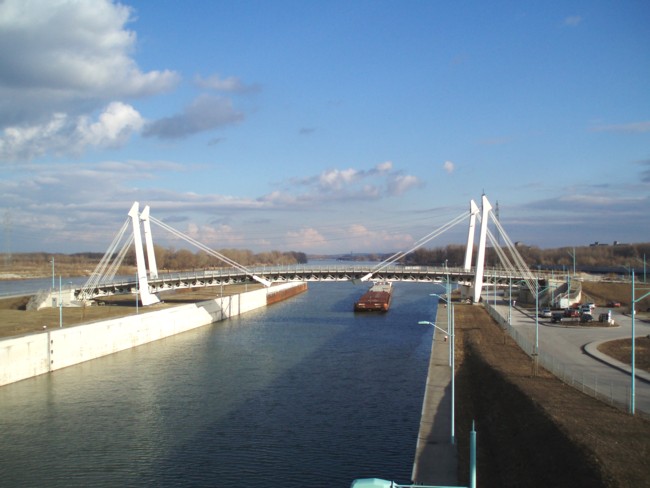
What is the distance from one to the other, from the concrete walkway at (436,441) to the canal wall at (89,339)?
24619 mm

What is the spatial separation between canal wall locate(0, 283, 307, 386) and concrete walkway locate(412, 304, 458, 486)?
24619 mm

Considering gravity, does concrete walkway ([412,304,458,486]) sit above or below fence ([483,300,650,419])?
below

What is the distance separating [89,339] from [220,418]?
20.0 metres

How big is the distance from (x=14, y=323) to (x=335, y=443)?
114ft

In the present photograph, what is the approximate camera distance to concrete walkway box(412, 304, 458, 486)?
728 inches

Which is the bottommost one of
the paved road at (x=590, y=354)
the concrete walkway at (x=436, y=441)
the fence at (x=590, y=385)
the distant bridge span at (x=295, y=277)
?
the concrete walkway at (x=436, y=441)

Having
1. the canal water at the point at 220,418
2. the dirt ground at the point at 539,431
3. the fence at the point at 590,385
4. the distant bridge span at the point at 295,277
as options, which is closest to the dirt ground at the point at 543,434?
the dirt ground at the point at 539,431

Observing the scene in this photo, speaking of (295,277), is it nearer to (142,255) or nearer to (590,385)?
(142,255)

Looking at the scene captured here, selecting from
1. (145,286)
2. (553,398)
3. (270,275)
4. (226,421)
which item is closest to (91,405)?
(226,421)

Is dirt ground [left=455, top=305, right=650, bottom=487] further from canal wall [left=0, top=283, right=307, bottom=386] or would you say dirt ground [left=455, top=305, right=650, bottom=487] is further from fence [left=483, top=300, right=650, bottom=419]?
canal wall [left=0, top=283, right=307, bottom=386]

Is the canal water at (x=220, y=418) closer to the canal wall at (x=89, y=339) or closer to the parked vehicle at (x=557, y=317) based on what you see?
the canal wall at (x=89, y=339)

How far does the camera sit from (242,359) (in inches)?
1754

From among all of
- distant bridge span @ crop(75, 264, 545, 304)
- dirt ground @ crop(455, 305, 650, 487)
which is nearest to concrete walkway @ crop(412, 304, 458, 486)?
dirt ground @ crop(455, 305, 650, 487)

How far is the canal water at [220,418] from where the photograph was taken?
70.8 ft
